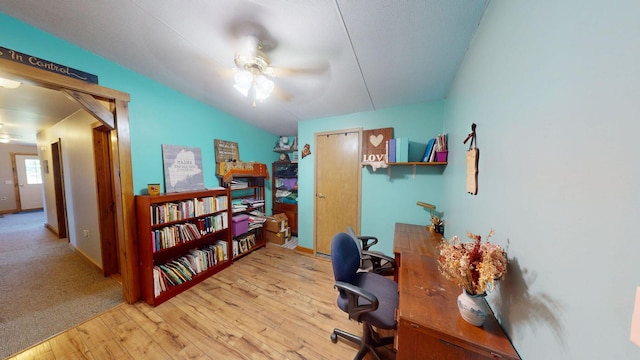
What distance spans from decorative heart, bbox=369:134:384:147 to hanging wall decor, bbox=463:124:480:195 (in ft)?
4.06

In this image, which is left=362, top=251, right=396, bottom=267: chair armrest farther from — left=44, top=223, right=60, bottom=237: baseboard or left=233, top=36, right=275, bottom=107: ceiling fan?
left=44, top=223, right=60, bottom=237: baseboard

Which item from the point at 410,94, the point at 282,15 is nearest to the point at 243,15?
the point at 282,15

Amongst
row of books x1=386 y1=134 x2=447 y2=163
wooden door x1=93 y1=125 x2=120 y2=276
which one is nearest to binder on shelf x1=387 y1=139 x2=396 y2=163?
row of books x1=386 y1=134 x2=447 y2=163

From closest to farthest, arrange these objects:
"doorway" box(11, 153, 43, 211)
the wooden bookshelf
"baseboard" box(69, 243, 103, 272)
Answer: the wooden bookshelf < "baseboard" box(69, 243, 103, 272) < "doorway" box(11, 153, 43, 211)

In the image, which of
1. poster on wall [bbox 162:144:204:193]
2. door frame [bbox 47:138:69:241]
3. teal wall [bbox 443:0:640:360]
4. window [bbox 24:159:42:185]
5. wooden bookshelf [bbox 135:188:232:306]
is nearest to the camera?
teal wall [bbox 443:0:640:360]

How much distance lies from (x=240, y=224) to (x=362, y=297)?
2218mm

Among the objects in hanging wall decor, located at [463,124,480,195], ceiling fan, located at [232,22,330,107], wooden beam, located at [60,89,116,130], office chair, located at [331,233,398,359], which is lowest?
office chair, located at [331,233,398,359]

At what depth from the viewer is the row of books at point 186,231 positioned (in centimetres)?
192

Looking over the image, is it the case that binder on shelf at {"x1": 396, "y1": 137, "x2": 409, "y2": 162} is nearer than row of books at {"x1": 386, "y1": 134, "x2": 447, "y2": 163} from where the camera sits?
No

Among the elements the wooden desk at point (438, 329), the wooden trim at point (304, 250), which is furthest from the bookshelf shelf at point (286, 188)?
the wooden desk at point (438, 329)

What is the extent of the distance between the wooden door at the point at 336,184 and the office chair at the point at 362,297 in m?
1.20

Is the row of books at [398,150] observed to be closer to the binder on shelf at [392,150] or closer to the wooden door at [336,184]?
the binder on shelf at [392,150]

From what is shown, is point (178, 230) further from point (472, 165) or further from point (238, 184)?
point (472, 165)

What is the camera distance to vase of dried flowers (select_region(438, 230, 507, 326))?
2.42 feet
